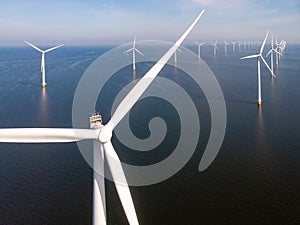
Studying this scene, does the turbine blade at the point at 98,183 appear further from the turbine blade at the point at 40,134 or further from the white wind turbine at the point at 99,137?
the turbine blade at the point at 40,134

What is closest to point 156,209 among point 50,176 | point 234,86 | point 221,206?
point 221,206

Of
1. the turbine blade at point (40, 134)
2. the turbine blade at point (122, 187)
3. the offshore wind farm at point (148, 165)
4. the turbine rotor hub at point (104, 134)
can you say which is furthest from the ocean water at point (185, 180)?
the turbine blade at point (40, 134)

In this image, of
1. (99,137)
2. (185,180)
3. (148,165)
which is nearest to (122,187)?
(99,137)

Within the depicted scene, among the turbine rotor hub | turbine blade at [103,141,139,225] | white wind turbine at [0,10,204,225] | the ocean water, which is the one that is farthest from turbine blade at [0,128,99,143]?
the ocean water

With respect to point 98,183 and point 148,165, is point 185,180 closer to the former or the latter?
point 148,165

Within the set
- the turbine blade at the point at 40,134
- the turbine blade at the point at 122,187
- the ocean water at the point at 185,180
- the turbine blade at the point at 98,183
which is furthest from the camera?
the ocean water at the point at 185,180

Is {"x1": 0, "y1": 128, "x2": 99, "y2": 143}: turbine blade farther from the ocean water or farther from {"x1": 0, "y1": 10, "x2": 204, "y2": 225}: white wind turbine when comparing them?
the ocean water

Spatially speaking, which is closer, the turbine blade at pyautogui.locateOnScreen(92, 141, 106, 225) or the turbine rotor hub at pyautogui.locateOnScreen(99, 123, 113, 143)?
the turbine rotor hub at pyautogui.locateOnScreen(99, 123, 113, 143)
